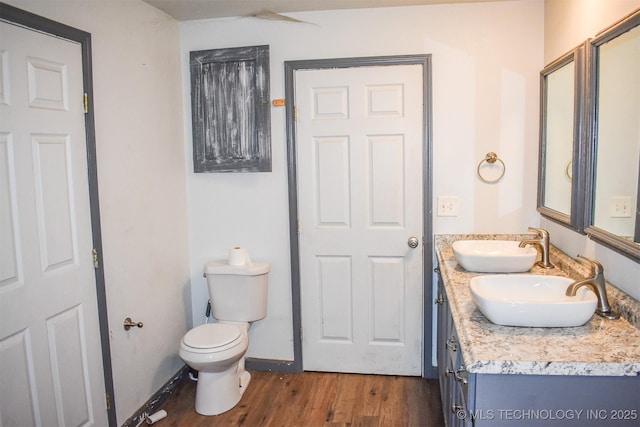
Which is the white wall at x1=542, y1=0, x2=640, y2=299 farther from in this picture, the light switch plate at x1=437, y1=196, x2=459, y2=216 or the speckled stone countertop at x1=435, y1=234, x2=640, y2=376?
the light switch plate at x1=437, y1=196, x2=459, y2=216

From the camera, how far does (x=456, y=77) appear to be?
2742 mm

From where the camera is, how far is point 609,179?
1.78m

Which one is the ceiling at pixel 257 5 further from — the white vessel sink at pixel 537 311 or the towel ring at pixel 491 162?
the white vessel sink at pixel 537 311

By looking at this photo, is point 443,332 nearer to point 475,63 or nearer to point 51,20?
point 475,63

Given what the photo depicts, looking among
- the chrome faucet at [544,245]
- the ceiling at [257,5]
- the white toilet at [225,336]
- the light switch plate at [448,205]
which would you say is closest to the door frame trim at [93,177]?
the white toilet at [225,336]

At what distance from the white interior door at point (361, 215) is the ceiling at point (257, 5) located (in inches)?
13.7

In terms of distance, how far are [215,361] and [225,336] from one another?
158mm

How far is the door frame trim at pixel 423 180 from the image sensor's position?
2758 millimetres

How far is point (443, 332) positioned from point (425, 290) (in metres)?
0.46

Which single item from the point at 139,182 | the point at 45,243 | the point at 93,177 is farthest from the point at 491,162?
the point at 45,243

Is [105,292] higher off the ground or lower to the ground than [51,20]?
lower

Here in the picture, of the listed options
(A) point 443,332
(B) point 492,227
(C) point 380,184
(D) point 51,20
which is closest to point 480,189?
(B) point 492,227

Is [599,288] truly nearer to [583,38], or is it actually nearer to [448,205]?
[583,38]

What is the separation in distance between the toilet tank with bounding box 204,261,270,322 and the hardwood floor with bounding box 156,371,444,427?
46 cm
